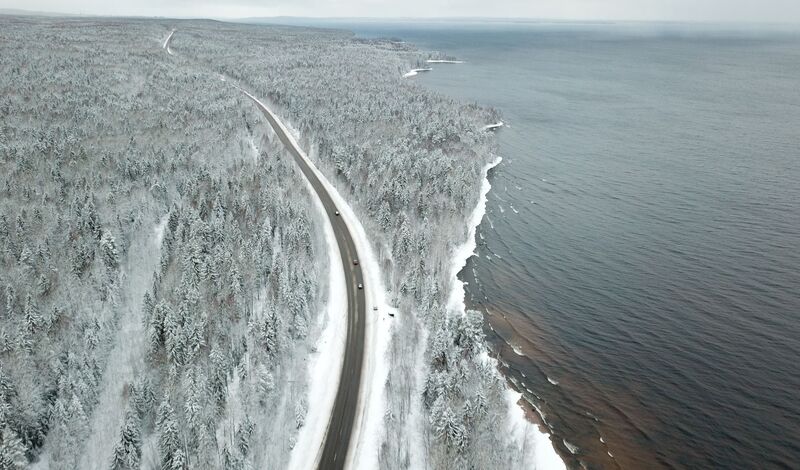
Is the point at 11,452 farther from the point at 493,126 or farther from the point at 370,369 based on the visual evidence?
the point at 493,126

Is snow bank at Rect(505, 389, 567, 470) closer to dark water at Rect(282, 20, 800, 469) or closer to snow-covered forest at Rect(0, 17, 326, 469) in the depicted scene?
dark water at Rect(282, 20, 800, 469)

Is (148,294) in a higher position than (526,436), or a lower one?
higher

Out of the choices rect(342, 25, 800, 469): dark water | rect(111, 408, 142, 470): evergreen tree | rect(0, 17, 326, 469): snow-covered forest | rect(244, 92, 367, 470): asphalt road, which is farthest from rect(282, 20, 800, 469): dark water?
rect(111, 408, 142, 470): evergreen tree

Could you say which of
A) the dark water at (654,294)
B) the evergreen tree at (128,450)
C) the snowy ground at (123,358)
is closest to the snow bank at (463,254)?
the dark water at (654,294)

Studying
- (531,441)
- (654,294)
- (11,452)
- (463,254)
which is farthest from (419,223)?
(11,452)

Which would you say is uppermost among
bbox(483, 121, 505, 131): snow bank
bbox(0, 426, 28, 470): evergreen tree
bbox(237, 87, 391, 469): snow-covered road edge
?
bbox(483, 121, 505, 131): snow bank

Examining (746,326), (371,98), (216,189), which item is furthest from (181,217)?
(371,98)
